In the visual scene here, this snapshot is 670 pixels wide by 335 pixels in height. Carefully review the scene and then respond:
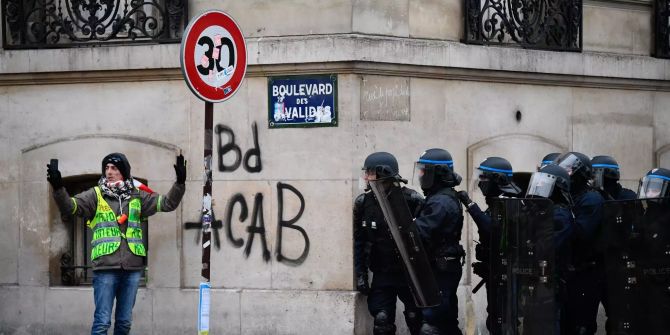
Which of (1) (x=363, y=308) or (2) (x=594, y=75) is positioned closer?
(1) (x=363, y=308)

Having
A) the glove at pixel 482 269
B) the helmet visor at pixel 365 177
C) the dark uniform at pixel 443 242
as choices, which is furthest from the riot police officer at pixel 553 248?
the helmet visor at pixel 365 177

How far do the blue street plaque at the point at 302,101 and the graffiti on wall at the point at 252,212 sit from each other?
0.30 metres

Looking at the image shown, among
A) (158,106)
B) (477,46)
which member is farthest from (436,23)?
(158,106)

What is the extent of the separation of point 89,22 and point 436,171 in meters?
4.13

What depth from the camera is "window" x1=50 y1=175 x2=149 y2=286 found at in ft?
44.6

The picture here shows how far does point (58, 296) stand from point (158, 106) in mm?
2157

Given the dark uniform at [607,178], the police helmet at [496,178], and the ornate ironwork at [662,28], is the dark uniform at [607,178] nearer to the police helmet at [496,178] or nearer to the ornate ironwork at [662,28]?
the police helmet at [496,178]

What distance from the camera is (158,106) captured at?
1331 cm

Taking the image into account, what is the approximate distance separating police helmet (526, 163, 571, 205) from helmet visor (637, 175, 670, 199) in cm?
81

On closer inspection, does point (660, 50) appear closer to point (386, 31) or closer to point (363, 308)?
point (386, 31)

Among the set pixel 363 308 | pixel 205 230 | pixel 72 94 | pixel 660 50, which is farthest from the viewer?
A: pixel 660 50

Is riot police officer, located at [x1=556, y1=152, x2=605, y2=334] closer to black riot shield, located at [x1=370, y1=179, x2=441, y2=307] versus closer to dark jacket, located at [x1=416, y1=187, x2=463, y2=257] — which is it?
dark jacket, located at [x1=416, y1=187, x2=463, y2=257]

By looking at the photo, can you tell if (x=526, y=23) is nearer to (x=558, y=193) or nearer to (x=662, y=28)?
(x=662, y=28)

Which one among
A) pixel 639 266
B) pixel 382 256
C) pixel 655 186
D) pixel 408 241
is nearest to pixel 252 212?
pixel 382 256
